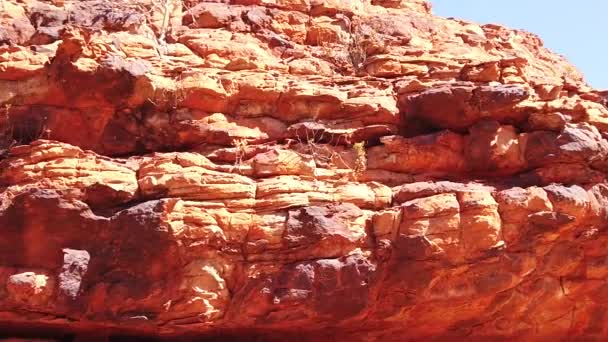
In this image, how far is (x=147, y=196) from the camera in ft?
25.8

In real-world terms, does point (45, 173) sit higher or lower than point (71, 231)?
higher

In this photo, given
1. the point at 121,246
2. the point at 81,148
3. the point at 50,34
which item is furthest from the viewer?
the point at 50,34

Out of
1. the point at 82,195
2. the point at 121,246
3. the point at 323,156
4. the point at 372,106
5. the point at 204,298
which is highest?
the point at 372,106

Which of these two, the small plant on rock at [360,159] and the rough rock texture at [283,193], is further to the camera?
the small plant on rock at [360,159]

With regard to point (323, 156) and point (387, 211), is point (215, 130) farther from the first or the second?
point (387, 211)

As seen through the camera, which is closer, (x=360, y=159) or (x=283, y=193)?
(x=283, y=193)

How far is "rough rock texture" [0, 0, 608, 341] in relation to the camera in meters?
7.68

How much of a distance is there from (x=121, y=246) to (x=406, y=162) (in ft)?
12.0

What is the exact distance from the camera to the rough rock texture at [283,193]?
768cm

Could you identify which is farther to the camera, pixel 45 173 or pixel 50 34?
pixel 50 34

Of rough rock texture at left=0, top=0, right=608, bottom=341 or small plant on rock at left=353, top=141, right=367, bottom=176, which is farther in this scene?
small plant on rock at left=353, top=141, right=367, bottom=176

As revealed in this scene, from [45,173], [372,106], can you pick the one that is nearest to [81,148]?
[45,173]

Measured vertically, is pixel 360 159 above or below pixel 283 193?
above

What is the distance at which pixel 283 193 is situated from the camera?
26.2ft
